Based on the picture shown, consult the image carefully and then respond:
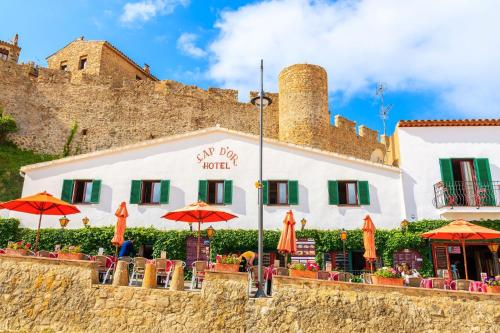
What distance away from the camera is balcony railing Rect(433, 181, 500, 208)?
15.9 meters

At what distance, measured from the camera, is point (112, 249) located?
16.4 meters

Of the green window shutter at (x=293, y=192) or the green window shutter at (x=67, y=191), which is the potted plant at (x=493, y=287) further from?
the green window shutter at (x=67, y=191)

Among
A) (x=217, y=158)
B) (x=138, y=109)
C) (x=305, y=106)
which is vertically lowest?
(x=217, y=158)

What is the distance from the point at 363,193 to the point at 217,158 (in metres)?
6.10

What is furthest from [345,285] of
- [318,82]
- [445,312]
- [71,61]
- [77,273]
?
[71,61]

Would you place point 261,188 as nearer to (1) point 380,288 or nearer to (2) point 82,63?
(1) point 380,288

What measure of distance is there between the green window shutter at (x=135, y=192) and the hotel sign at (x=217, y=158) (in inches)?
105

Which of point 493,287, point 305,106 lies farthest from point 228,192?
point 305,106

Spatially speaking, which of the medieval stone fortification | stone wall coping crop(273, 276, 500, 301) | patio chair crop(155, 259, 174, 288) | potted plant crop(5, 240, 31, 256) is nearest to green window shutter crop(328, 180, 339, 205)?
stone wall coping crop(273, 276, 500, 301)

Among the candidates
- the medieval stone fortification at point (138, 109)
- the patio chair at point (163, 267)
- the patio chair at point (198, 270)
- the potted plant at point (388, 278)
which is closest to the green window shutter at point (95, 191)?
the patio chair at point (163, 267)

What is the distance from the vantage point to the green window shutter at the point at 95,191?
17.4 meters

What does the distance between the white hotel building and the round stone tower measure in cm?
1042

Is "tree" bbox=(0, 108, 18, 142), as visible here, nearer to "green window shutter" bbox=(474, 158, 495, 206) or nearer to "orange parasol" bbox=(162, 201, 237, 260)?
"orange parasol" bbox=(162, 201, 237, 260)

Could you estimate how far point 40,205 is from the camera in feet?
44.7
